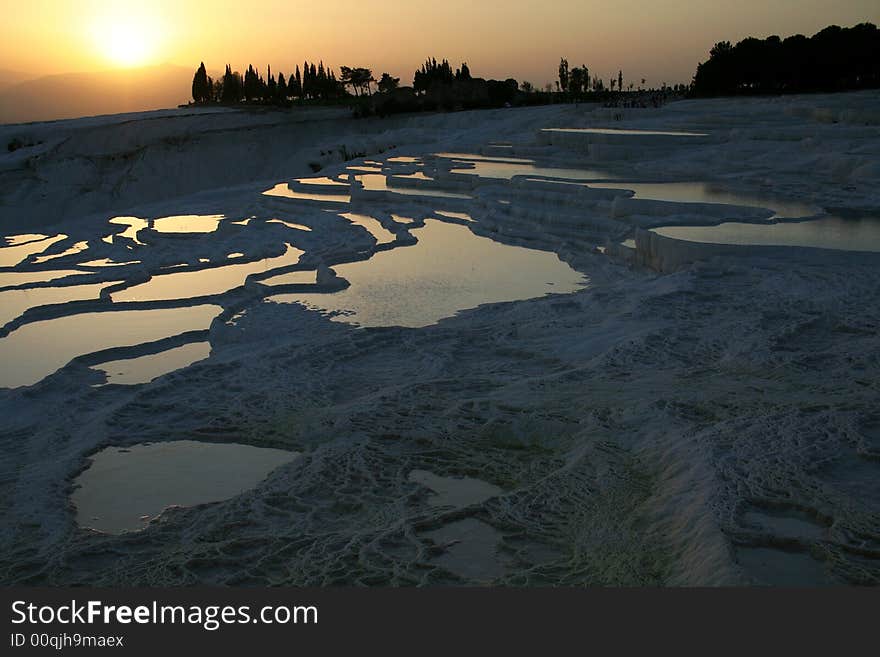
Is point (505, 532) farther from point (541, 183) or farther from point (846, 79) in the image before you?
point (846, 79)

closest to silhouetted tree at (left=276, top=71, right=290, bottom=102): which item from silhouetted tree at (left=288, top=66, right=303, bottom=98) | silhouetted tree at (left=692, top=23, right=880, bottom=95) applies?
silhouetted tree at (left=288, top=66, right=303, bottom=98)

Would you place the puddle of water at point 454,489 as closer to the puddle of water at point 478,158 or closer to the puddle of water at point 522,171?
the puddle of water at point 522,171

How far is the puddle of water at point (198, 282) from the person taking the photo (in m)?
7.38

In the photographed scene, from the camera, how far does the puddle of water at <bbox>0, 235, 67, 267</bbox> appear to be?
32.1ft

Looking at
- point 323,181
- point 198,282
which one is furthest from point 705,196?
point 323,181

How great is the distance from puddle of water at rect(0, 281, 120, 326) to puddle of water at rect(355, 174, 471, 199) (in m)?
5.58

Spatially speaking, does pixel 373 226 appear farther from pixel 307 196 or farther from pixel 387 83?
pixel 387 83

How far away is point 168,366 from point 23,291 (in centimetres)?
338

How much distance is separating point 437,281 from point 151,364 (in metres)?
2.76

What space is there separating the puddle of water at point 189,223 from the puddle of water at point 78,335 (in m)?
4.31

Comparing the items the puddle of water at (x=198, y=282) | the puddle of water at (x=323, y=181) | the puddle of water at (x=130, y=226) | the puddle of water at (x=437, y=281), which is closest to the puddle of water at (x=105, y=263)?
the puddle of water at (x=198, y=282)

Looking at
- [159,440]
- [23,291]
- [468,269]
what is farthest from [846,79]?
[159,440]

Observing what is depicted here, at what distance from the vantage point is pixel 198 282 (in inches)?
311

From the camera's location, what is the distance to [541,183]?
10914 mm
